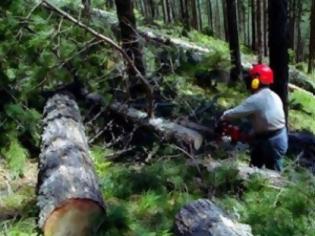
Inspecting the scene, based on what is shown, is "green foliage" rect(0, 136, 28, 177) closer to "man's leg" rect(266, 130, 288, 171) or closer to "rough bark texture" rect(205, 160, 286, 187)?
"rough bark texture" rect(205, 160, 286, 187)

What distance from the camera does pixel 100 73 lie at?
35.3 feet

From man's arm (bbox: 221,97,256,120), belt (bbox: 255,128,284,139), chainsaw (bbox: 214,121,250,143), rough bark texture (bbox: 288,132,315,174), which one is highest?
man's arm (bbox: 221,97,256,120)

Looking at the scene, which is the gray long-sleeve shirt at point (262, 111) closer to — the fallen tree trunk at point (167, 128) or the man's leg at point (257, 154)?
the man's leg at point (257, 154)

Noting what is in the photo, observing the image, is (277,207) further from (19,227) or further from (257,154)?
(19,227)

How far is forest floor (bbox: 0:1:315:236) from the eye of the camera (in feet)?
20.1

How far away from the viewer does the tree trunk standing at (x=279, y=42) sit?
10.4 meters

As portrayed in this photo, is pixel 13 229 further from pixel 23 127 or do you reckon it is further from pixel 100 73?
pixel 100 73

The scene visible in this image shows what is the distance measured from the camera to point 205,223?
5383 mm

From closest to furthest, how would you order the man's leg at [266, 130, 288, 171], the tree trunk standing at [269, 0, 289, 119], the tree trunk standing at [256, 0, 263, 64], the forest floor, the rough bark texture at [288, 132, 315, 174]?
the forest floor → the man's leg at [266, 130, 288, 171] → the tree trunk standing at [269, 0, 289, 119] → the rough bark texture at [288, 132, 315, 174] → the tree trunk standing at [256, 0, 263, 64]

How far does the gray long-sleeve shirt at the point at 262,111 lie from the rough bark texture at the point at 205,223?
2566mm

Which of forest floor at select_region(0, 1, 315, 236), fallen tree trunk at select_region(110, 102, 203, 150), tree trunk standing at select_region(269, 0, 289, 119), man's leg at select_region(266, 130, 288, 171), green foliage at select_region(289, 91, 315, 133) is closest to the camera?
forest floor at select_region(0, 1, 315, 236)

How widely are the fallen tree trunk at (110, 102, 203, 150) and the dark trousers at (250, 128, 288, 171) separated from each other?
3.19 ft

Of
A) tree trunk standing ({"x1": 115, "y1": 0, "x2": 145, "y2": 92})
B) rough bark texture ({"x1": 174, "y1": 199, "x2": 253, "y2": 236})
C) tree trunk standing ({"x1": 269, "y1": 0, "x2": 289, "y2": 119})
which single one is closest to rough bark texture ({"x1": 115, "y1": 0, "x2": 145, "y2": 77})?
tree trunk standing ({"x1": 115, "y1": 0, "x2": 145, "y2": 92})

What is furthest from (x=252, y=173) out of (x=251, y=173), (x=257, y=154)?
(x=257, y=154)
